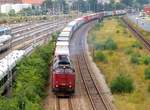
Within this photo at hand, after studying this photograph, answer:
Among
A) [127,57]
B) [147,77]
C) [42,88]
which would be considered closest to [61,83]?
[42,88]

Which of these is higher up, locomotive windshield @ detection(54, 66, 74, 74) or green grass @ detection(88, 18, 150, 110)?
locomotive windshield @ detection(54, 66, 74, 74)

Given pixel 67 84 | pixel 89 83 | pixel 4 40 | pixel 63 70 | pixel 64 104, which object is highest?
pixel 63 70

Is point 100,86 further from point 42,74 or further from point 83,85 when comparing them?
point 42,74

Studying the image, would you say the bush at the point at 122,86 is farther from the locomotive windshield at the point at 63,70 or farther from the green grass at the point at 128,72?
the locomotive windshield at the point at 63,70

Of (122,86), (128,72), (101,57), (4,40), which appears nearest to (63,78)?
(122,86)

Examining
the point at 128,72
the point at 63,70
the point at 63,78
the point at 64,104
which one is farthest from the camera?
the point at 128,72

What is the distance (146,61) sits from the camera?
178 ft

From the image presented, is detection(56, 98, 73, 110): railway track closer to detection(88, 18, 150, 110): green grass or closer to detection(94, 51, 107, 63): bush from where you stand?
detection(88, 18, 150, 110): green grass

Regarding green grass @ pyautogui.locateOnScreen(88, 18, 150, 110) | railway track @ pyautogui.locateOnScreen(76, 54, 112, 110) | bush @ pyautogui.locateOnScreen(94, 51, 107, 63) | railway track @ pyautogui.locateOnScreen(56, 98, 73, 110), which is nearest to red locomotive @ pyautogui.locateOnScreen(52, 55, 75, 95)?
railway track @ pyautogui.locateOnScreen(56, 98, 73, 110)

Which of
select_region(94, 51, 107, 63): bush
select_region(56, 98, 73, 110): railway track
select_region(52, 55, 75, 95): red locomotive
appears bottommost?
select_region(94, 51, 107, 63): bush

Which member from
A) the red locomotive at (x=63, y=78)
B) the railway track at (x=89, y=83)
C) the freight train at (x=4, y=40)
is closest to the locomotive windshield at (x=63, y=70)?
the red locomotive at (x=63, y=78)

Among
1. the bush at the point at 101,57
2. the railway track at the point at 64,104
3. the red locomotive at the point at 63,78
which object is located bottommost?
the bush at the point at 101,57

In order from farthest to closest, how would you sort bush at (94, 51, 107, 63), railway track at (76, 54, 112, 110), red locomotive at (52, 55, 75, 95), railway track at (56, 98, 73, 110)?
bush at (94, 51, 107, 63) < red locomotive at (52, 55, 75, 95) < railway track at (76, 54, 112, 110) < railway track at (56, 98, 73, 110)

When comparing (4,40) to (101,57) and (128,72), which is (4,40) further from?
(128,72)
